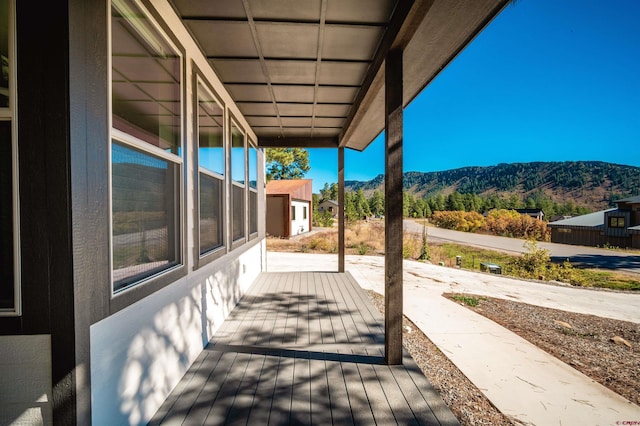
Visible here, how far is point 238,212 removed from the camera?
4582mm

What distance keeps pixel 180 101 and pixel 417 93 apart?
2.80 meters

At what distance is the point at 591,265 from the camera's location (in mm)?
14172

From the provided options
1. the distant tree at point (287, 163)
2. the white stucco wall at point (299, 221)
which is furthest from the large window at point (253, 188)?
the distant tree at point (287, 163)

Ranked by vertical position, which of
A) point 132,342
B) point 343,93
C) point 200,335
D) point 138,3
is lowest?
point 200,335

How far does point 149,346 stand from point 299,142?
487cm

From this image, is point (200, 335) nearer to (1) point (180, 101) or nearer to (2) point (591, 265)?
(1) point (180, 101)

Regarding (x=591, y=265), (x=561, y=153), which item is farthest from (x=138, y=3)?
(x=561, y=153)

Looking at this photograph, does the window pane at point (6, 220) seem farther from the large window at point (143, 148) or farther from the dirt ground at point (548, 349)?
the dirt ground at point (548, 349)

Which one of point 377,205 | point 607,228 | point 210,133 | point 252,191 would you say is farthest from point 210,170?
point 377,205

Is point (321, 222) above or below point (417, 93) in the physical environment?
below

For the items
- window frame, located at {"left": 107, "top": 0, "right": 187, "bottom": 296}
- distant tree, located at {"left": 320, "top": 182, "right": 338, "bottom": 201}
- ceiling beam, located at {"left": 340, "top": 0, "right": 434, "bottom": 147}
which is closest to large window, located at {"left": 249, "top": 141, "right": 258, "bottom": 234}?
ceiling beam, located at {"left": 340, "top": 0, "right": 434, "bottom": 147}

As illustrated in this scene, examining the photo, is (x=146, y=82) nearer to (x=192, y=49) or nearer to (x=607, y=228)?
(x=192, y=49)

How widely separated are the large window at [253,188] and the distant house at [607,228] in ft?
95.2

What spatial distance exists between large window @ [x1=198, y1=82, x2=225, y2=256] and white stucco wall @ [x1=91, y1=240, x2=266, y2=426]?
1.28 feet
